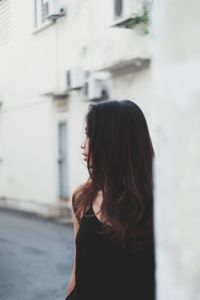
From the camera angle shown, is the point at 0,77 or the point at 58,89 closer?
the point at 58,89

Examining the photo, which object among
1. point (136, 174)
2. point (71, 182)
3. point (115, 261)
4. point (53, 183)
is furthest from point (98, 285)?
point (53, 183)

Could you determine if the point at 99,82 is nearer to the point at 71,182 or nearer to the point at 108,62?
the point at 108,62

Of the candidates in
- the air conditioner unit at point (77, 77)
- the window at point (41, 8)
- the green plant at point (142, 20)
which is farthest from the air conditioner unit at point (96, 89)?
the window at point (41, 8)

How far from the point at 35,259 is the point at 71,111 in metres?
4.87

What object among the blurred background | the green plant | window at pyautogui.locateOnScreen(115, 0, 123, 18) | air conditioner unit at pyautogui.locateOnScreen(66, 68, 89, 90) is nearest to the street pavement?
the blurred background

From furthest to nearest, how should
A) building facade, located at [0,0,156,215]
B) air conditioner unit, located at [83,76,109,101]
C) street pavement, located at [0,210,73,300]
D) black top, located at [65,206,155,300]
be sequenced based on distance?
1. air conditioner unit, located at [83,76,109,101]
2. building facade, located at [0,0,156,215]
3. street pavement, located at [0,210,73,300]
4. black top, located at [65,206,155,300]

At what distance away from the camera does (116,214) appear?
1995mm

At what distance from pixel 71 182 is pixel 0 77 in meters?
2.98

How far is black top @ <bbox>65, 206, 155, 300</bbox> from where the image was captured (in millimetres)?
1934

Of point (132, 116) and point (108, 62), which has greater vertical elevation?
point (108, 62)

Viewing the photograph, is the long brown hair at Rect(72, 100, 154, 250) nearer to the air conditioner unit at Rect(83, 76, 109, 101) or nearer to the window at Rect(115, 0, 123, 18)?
the window at Rect(115, 0, 123, 18)

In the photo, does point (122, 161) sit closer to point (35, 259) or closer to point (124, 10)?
point (35, 259)

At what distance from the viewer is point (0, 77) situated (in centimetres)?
1348

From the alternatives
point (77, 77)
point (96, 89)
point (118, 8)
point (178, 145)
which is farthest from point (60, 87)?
point (178, 145)
